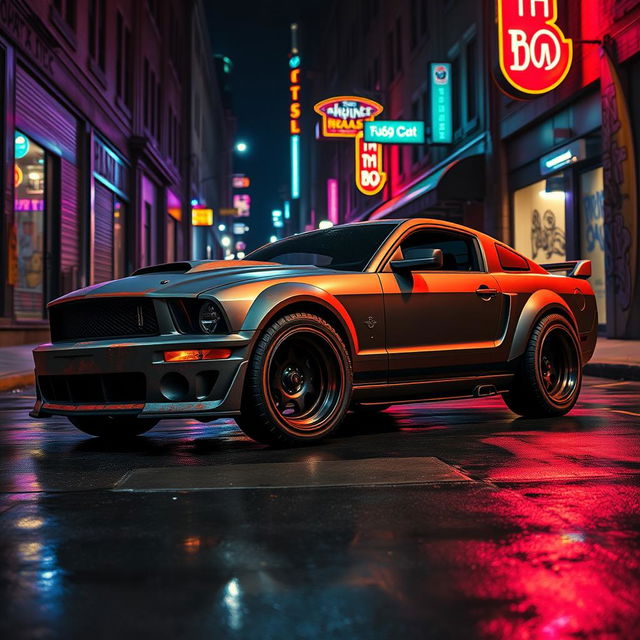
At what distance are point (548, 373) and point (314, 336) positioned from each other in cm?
248

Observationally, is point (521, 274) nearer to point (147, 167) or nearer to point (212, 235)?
point (147, 167)

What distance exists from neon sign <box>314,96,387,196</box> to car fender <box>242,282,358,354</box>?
28.8 m

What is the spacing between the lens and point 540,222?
22250mm

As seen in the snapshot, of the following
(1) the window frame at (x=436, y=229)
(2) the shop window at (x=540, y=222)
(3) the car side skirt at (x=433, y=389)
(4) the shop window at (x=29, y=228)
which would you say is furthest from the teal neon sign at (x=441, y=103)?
(3) the car side skirt at (x=433, y=389)

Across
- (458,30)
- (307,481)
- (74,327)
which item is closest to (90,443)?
(74,327)

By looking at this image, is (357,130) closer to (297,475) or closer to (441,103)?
(441,103)

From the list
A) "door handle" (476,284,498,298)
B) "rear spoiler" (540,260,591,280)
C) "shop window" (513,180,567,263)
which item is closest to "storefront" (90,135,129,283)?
"shop window" (513,180,567,263)

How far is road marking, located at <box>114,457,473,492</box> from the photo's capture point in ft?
14.3

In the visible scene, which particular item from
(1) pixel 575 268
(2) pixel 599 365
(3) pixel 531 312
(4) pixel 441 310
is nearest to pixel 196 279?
(4) pixel 441 310

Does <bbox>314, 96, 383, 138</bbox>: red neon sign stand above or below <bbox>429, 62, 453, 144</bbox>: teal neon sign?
above

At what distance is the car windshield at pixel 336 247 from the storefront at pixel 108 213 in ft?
→ 58.3

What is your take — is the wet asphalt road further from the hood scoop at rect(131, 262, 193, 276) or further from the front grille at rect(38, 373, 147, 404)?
the hood scoop at rect(131, 262, 193, 276)

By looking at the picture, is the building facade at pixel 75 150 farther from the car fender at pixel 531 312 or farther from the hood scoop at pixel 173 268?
the car fender at pixel 531 312

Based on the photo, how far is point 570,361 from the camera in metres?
7.57
